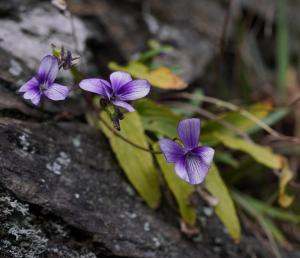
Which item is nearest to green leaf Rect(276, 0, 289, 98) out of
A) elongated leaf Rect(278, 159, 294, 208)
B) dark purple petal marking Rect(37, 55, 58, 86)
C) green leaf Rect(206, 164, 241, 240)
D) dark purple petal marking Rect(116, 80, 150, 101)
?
elongated leaf Rect(278, 159, 294, 208)

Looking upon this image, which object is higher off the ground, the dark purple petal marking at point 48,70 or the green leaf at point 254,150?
the dark purple petal marking at point 48,70

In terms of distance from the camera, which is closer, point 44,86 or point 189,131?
point 189,131

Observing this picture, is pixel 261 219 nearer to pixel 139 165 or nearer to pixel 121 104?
pixel 139 165

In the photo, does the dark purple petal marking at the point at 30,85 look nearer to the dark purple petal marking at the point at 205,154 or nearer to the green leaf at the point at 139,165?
the green leaf at the point at 139,165

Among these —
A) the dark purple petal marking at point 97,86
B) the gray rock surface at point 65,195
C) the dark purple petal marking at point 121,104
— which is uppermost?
the dark purple petal marking at point 97,86

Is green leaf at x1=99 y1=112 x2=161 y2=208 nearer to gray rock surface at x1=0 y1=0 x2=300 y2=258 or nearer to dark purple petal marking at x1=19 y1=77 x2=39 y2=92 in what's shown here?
gray rock surface at x1=0 y1=0 x2=300 y2=258

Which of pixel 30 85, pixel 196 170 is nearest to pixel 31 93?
pixel 30 85

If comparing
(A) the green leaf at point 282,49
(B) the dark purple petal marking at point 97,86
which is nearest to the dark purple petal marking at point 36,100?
(B) the dark purple petal marking at point 97,86
